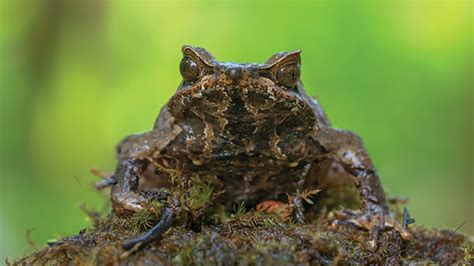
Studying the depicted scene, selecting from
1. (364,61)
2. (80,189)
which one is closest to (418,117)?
(364,61)

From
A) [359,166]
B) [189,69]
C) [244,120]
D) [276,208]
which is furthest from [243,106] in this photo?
[359,166]

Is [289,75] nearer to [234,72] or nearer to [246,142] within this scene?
[234,72]

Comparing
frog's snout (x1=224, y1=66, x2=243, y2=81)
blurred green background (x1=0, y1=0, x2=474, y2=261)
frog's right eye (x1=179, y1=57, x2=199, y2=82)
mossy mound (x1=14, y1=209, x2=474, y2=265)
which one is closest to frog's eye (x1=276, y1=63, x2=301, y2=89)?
frog's snout (x1=224, y1=66, x2=243, y2=81)

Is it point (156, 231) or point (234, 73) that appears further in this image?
point (234, 73)

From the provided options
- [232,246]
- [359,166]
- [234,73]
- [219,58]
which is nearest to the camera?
[232,246]

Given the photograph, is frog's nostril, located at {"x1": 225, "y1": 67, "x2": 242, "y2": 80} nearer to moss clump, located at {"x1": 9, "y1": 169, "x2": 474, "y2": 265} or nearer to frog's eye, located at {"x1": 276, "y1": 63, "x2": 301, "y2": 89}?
frog's eye, located at {"x1": 276, "y1": 63, "x2": 301, "y2": 89}

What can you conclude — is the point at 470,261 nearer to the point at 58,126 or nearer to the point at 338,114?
the point at 338,114
